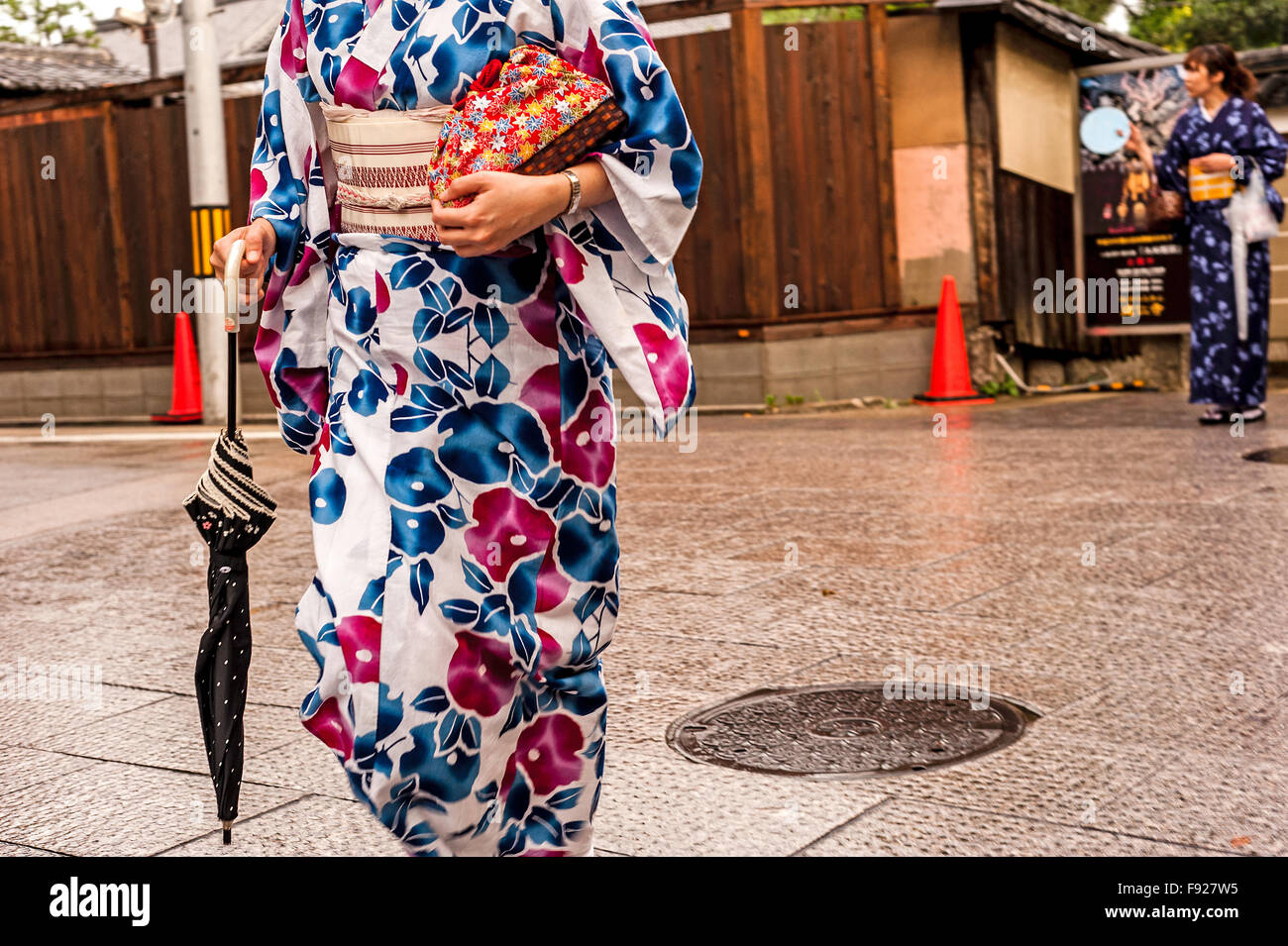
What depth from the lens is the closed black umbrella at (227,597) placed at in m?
2.21

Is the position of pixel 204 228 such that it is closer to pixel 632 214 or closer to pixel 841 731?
pixel 841 731

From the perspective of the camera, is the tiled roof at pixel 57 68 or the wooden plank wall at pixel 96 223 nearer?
the wooden plank wall at pixel 96 223

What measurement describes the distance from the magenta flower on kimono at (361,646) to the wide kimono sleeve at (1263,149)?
8.57m

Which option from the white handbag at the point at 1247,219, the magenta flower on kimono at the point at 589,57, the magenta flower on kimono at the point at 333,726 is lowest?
the magenta flower on kimono at the point at 333,726

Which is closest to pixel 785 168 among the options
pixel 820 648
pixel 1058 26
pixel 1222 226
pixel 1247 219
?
pixel 1058 26

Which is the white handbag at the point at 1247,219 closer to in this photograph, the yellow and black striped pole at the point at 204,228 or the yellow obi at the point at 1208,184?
the yellow obi at the point at 1208,184

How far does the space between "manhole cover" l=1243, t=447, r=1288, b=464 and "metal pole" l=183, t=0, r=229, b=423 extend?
760 centimetres

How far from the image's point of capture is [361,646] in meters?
2.04

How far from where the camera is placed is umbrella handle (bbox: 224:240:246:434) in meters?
2.21

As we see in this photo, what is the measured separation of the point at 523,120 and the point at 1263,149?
8.40 m

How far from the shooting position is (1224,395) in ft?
30.6

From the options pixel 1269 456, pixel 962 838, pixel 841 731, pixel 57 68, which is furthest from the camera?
pixel 57 68

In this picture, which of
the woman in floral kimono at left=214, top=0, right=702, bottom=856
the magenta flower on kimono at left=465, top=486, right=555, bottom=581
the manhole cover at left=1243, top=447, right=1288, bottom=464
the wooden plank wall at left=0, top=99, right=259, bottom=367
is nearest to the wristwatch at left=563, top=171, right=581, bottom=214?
the woman in floral kimono at left=214, top=0, right=702, bottom=856

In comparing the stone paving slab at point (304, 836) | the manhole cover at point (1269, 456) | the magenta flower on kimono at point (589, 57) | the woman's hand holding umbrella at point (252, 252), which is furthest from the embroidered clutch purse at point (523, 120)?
the manhole cover at point (1269, 456)
